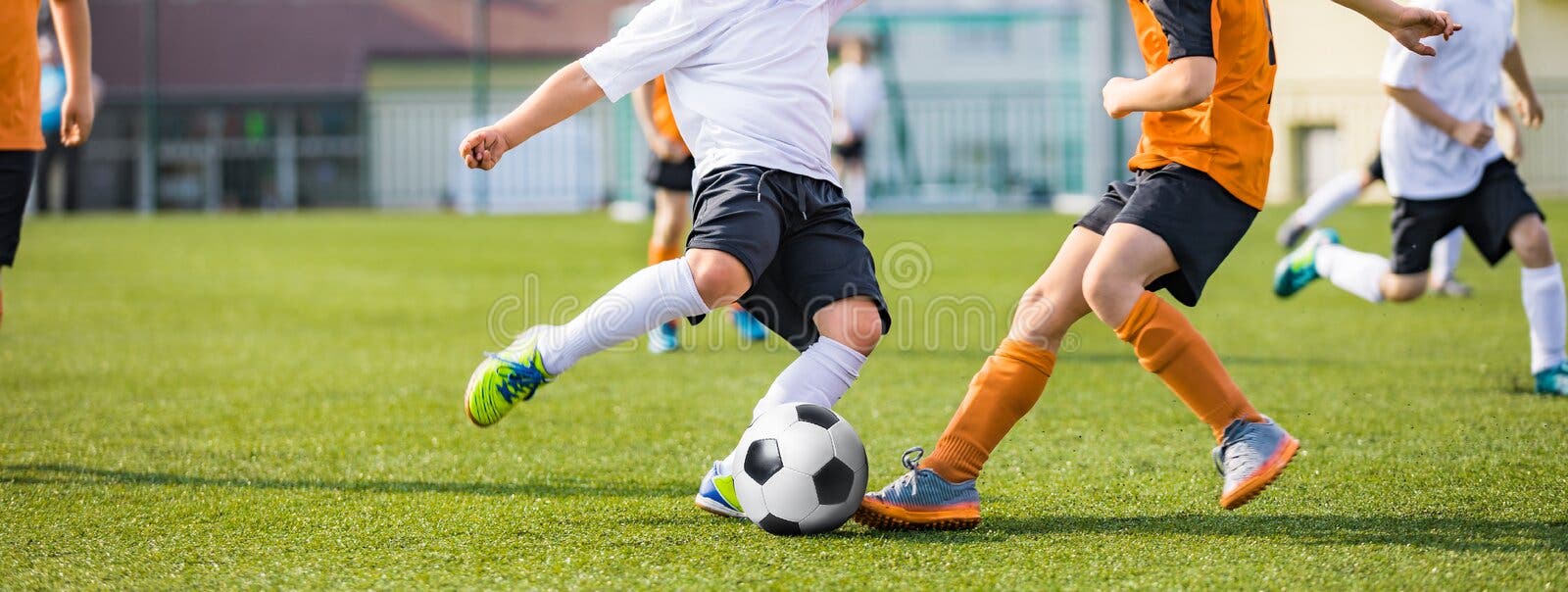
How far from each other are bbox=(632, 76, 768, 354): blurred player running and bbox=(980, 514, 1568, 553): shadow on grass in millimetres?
3435

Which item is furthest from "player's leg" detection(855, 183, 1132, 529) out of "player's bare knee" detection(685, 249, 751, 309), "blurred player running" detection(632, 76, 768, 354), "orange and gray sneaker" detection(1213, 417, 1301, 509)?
"blurred player running" detection(632, 76, 768, 354)

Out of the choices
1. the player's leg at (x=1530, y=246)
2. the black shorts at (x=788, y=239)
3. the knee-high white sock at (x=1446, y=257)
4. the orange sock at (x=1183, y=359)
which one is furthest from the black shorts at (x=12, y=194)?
the knee-high white sock at (x=1446, y=257)

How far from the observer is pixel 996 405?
3463mm

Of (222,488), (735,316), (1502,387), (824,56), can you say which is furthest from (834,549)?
(735,316)

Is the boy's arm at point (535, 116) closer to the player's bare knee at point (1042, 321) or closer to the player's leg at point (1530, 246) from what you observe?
the player's bare knee at point (1042, 321)

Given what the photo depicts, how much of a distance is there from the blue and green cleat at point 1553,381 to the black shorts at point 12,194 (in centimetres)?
493

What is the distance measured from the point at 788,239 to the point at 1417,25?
5.00ft

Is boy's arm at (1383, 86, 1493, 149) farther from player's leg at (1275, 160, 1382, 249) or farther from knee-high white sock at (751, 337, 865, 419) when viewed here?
player's leg at (1275, 160, 1382, 249)

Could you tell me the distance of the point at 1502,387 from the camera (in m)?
5.35

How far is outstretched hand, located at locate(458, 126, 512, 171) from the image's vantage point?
3.32m

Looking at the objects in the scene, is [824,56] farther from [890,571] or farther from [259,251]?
[259,251]

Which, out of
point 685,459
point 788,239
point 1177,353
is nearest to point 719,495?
point 788,239

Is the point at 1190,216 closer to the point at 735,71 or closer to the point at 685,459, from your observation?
the point at 735,71

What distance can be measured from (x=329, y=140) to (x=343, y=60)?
2.88m
